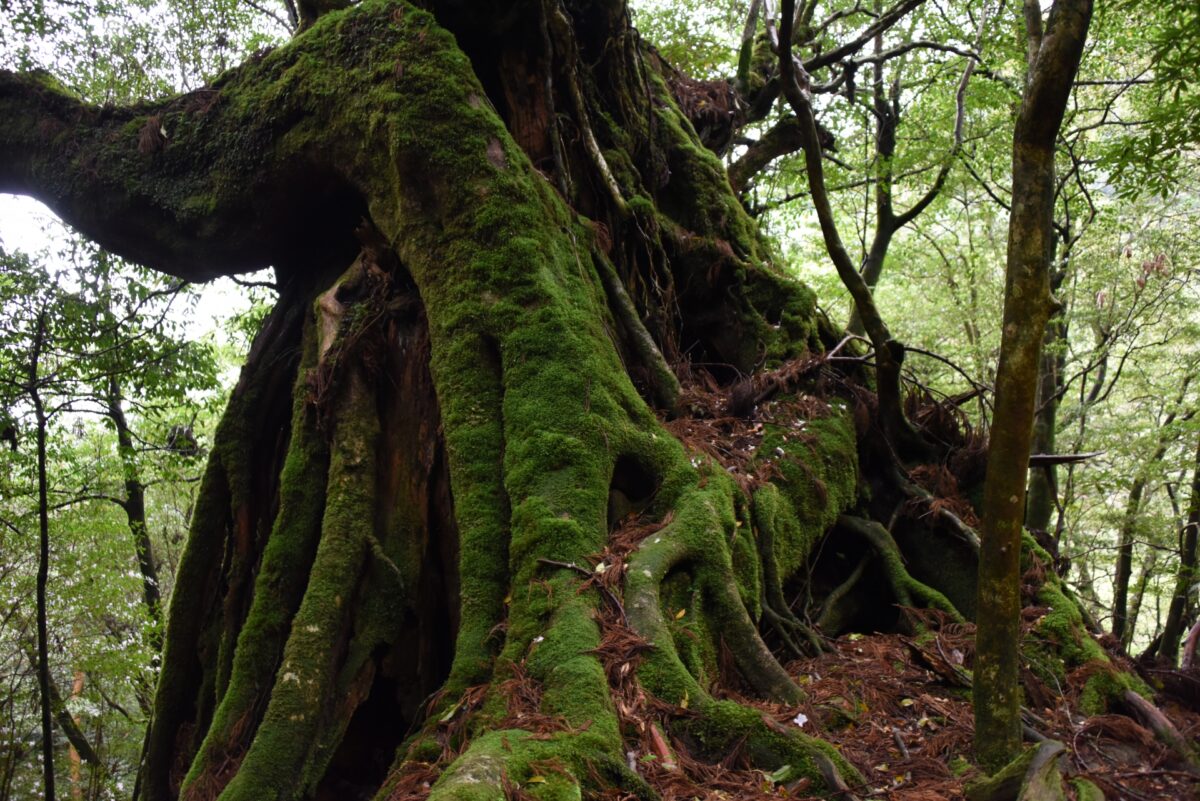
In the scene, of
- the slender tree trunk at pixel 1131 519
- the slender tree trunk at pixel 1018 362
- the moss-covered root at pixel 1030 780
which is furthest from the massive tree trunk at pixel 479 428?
the slender tree trunk at pixel 1131 519

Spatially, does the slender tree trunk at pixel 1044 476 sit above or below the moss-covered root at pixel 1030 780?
above

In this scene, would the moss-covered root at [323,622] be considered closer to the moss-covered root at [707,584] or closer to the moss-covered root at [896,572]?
the moss-covered root at [707,584]

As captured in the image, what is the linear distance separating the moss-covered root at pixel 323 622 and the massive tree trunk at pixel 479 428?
0.05 ft

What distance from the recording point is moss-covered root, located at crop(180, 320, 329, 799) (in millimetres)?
4086

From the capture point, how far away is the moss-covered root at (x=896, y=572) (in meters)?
5.11

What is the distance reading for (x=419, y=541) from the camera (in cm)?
444

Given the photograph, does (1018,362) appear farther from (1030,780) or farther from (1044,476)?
(1044,476)

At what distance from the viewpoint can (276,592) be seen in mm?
4473

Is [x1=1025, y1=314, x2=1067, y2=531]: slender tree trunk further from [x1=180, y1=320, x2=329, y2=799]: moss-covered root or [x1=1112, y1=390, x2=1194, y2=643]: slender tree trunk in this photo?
[x1=180, y1=320, x2=329, y2=799]: moss-covered root

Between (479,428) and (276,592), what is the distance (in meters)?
1.56

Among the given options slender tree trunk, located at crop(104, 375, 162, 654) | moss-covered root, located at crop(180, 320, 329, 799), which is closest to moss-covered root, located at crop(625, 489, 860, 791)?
moss-covered root, located at crop(180, 320, 329, 799)

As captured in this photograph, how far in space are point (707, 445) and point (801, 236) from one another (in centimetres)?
1745

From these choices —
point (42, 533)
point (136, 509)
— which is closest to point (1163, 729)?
point (42, 533)

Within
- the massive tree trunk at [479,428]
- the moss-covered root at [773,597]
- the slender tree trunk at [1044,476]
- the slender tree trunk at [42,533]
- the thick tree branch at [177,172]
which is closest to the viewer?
the massive tree trunk at [479,428]
